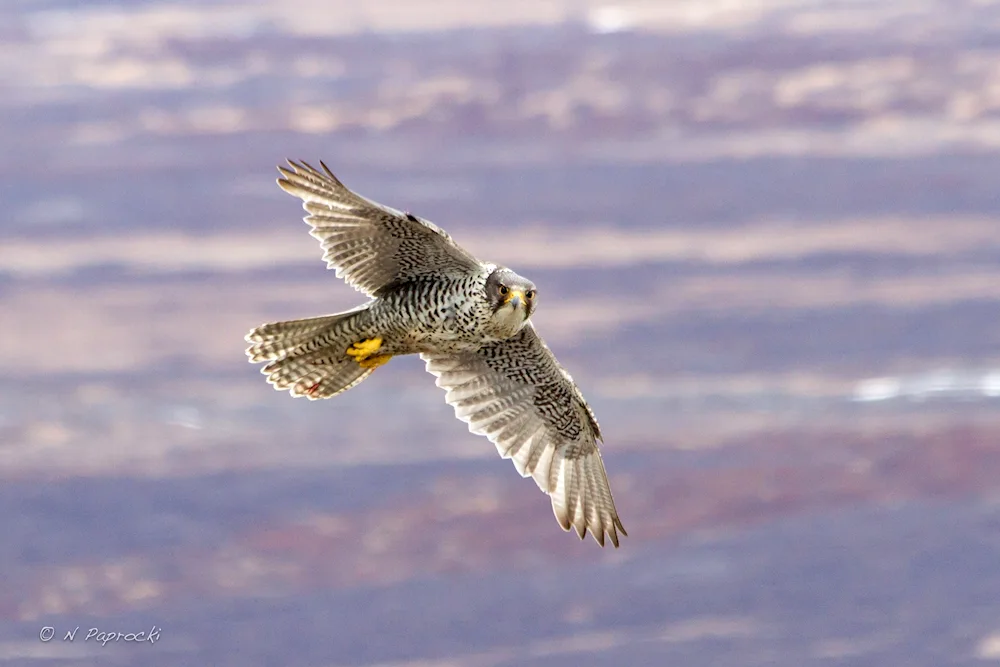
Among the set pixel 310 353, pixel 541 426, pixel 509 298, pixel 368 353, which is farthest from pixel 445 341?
pixel 541 426

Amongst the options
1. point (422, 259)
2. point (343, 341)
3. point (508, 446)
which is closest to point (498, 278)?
point (422, 259)

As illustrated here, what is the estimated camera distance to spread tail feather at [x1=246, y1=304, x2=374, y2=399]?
8062 millimetres

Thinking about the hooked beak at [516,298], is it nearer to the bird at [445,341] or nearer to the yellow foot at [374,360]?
the bird at [445,341]

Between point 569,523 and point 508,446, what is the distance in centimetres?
54

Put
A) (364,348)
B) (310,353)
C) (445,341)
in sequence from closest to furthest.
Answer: (445,341)
(364,348)
(310,353)

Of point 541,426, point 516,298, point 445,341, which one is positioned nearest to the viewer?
point 516,298

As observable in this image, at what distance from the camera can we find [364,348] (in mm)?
8047

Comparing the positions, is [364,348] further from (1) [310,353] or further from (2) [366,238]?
(2) [366,238]

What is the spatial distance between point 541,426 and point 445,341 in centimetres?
124

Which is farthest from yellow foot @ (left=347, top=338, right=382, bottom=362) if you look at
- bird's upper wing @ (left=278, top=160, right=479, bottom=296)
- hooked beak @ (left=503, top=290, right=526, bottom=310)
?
hooked beak @ (left=503, top=290, right=526, bottom=310)

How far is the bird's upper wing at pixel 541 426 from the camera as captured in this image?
8773 mm

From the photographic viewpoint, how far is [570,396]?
8766mm

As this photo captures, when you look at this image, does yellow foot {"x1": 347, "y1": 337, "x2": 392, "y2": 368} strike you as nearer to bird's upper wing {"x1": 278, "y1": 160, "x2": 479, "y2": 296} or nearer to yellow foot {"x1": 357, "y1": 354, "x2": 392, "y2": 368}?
yellow foot {"x1": 357, "y1": 354, "x2": 392, "y2": 368}

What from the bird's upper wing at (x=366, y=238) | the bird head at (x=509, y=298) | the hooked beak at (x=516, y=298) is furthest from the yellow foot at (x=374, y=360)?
the hooked beak at (x=516, y=298)
